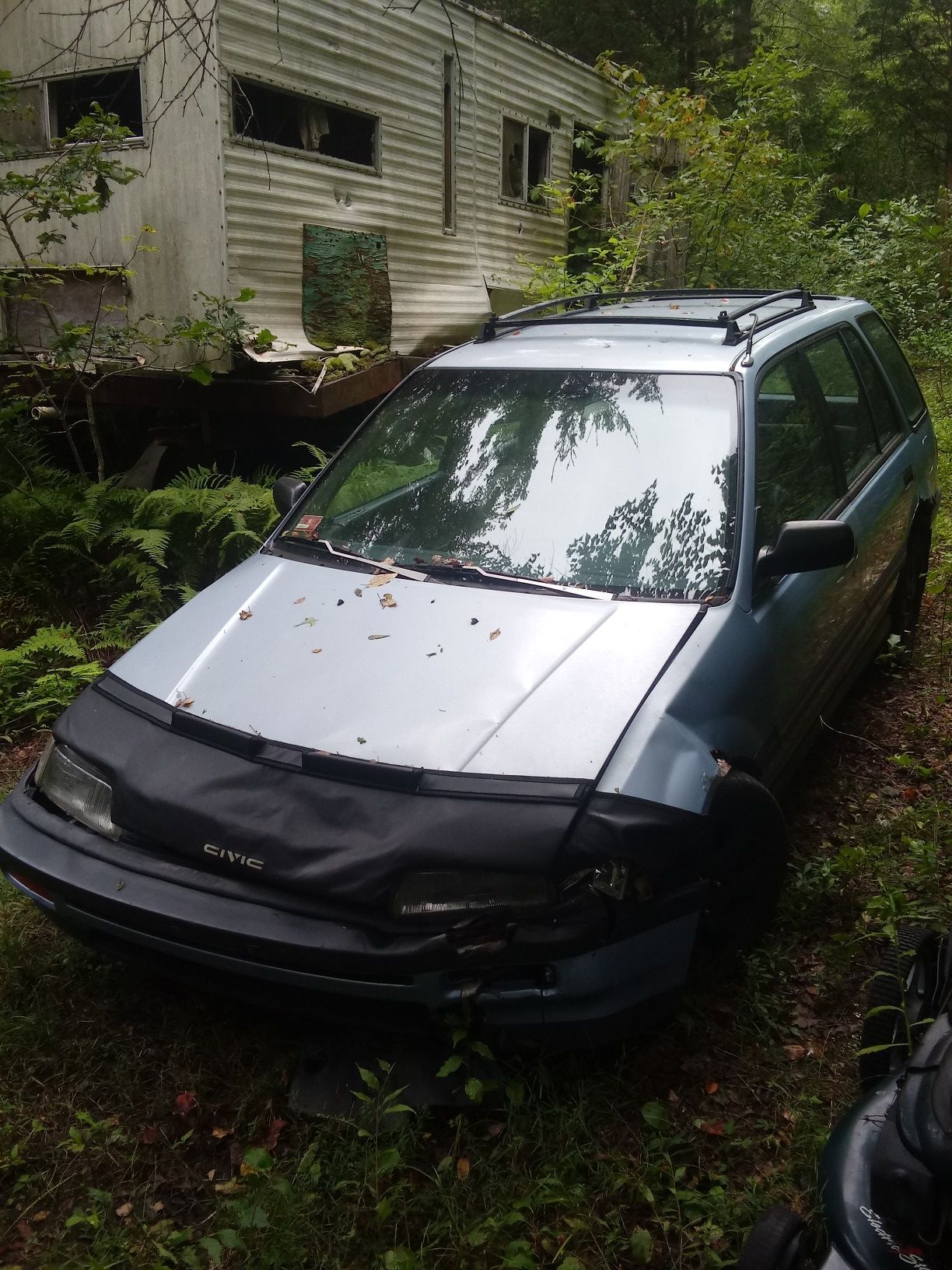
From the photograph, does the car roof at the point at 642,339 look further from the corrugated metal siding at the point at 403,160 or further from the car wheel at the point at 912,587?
the corrugated metal siding at the point at 403,160

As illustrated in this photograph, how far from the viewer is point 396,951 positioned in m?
2.30

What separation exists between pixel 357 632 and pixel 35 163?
7.36m

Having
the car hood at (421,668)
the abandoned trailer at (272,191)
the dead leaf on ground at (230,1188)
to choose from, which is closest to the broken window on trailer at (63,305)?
the abandoned trailer at (272,191)

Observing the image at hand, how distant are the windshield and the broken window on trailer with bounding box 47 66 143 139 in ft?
18.4

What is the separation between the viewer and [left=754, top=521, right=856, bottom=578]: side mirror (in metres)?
3.04

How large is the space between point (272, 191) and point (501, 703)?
6728 millimetres

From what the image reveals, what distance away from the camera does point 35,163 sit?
27.5ft

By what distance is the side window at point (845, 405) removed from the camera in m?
4.09

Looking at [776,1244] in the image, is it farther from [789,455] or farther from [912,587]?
[912,587]

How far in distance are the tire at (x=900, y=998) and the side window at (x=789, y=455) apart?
1.25 m

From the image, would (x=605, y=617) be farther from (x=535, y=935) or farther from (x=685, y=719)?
(x=535, y=935)

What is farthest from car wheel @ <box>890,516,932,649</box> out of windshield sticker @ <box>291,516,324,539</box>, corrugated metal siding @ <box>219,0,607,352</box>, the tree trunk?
the tree trunk

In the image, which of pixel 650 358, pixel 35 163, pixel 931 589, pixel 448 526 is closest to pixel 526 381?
pixel 650 358

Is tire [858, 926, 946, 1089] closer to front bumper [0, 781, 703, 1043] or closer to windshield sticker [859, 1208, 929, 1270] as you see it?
front bumper [0, 781, 703, 1043]
